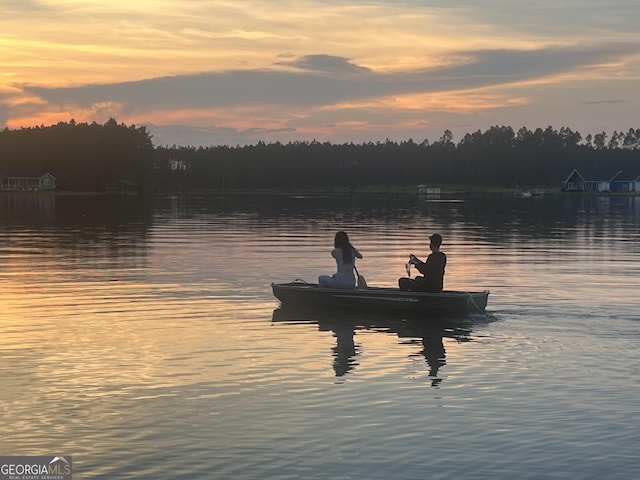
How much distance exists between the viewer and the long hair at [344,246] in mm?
24750

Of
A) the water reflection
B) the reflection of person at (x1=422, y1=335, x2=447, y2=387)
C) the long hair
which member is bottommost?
the reflection of person at (x1=422, y1=335, x2=447, y2=387)

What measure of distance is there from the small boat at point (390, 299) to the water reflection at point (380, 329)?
0.23 metres

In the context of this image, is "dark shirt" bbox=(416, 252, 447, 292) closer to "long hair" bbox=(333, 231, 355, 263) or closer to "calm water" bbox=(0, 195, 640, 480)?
"calm water" bbox=(0, 195, 640, 480)

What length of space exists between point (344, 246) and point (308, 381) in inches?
341

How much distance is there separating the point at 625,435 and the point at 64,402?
8.78 meters

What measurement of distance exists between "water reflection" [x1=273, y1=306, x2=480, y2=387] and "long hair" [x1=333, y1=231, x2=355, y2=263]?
150 centimetres

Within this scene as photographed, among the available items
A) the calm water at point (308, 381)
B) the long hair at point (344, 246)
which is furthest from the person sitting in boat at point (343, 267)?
the calm water at point (308, 381)

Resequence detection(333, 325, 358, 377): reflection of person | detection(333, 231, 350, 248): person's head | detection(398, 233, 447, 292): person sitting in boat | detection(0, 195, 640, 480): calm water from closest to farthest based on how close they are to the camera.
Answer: detection(0, 195, 640, 480): calm water → detection(333, 325, 358, 377): reflection of person → detection(398, 233, 447, 292): person sitting in boat → detection(333, 231, 350, 248): person's head

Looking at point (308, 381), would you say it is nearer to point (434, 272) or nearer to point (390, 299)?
point (390, 299)

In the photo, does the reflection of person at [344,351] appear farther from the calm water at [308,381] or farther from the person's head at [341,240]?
the person's head at [341,240]

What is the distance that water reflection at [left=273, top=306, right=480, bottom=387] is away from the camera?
1900 cm

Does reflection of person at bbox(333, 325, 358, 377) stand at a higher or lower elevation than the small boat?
lower

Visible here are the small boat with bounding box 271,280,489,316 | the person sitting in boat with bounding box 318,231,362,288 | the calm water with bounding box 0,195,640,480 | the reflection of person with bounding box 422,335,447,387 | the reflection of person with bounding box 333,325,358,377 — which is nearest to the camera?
the calm water with bounding box 0,195,640,480

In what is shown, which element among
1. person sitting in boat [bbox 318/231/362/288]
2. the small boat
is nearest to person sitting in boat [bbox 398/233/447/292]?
the small boat
